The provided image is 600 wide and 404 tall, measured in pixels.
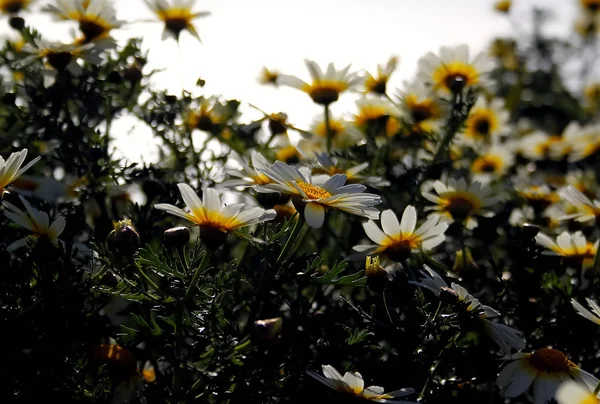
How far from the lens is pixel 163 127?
2012 millimetres

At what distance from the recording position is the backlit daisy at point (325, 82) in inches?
83.6

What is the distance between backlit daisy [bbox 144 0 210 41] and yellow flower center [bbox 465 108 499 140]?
1294 mm

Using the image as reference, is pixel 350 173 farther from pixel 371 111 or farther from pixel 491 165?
pixel 491 165

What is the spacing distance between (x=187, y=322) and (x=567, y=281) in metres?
0.86

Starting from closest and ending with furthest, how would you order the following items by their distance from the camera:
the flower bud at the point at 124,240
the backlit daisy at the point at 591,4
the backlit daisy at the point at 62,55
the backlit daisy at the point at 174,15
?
the flower bud at the point at 124,240, the backlit daisy at the point at 62,55, the backlit daisy at the point at 174,15, the backlit daisy at the point at 591,4

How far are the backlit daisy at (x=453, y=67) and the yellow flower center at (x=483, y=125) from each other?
0.75 meters

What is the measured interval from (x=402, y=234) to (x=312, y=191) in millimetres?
250

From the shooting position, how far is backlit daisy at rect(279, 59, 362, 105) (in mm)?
2123

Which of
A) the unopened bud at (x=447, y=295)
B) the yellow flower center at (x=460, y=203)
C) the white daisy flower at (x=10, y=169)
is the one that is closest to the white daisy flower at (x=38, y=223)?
the white daisy flower at (x=10, y=169)

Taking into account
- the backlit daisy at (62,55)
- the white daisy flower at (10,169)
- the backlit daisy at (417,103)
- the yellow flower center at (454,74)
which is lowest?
the backlit daisy at (417,103)

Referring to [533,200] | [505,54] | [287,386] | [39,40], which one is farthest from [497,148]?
[505,54]

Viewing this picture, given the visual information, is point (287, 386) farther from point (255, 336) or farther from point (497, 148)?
point (497, 148)

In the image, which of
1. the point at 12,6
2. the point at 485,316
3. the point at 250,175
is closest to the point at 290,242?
the point at 250,175

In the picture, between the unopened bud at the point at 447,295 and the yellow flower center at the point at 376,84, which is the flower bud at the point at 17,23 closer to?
the yellow flower center at the point at 376,84
